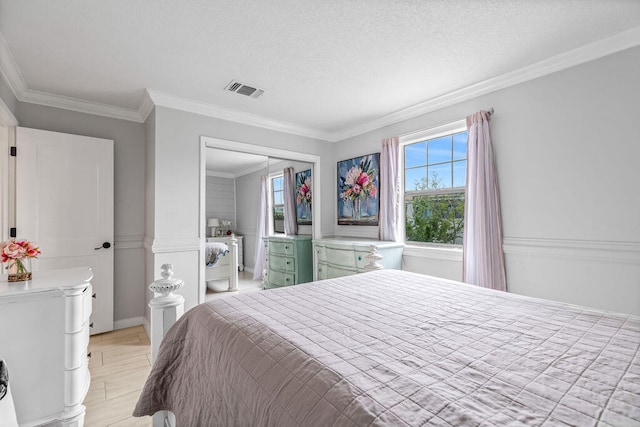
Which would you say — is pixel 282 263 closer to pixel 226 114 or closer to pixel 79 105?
pixel 226 114

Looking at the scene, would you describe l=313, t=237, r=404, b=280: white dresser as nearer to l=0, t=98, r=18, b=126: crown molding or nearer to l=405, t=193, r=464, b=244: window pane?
l=405, t=193, r=464, b=244: window pane

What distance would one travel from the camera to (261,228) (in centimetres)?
423

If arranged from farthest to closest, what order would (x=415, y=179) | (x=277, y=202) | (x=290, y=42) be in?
(x=277, y=202), (x=415, y=179), (x=290, y=42)

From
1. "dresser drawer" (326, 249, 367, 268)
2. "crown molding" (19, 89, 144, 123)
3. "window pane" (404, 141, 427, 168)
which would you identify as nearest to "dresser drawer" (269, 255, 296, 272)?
"dresser drawer" (326, 249, 367, 268)

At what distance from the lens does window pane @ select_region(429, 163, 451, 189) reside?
328cm

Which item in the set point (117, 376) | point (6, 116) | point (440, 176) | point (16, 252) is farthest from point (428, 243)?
point (6, 116)

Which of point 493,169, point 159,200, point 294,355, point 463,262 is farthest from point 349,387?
point 159,200

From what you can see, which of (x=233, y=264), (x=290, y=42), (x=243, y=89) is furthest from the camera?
(x=233, y=264)

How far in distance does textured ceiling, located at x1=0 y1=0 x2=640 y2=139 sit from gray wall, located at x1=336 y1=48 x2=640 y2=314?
317 mm

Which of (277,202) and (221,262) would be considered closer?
(221,262)

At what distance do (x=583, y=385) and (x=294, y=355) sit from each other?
82 cm

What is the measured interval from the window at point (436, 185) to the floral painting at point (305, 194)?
4.84 feet

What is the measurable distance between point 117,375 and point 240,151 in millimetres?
2551

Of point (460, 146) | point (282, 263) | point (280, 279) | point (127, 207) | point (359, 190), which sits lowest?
point (280, 279)
